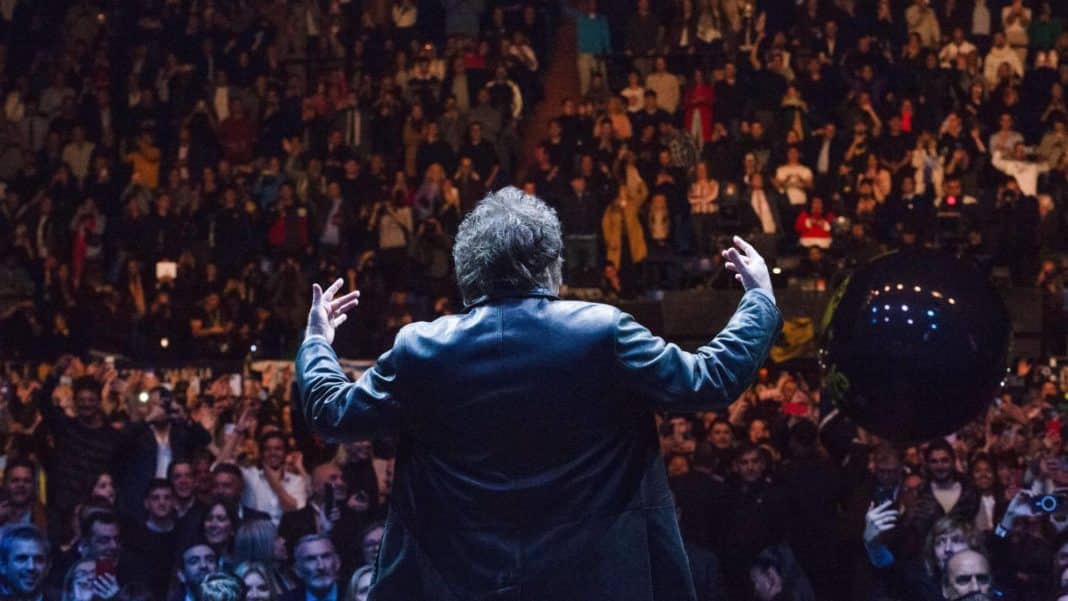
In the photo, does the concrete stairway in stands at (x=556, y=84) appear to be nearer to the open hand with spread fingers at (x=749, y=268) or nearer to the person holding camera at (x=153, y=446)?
the person holding camera at (x=153, y=446)

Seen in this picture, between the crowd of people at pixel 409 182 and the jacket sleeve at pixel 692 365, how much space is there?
5.52 meters

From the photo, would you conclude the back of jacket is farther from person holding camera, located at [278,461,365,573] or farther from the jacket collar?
person holding camera, located at [278,461,365,573]

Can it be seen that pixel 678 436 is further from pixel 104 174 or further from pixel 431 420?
pixel 104 174

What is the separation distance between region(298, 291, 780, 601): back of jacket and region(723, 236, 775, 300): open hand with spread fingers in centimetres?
5

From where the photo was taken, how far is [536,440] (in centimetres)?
307

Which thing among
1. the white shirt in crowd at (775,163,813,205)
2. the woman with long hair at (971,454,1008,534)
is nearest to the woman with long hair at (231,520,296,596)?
the woman with long hair at (971,454,1008,534)

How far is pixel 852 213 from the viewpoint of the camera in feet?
51.5

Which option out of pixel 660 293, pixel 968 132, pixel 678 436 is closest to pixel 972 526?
pixel 678 436

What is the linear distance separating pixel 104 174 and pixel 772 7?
23.1ft

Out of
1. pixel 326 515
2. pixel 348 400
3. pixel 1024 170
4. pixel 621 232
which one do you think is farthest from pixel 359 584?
pixel 1024 170

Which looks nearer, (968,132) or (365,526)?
(365,526)

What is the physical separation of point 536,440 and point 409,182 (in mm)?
14107

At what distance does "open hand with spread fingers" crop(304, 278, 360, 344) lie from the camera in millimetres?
3373

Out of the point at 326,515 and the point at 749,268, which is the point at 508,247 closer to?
the point at 749,268
